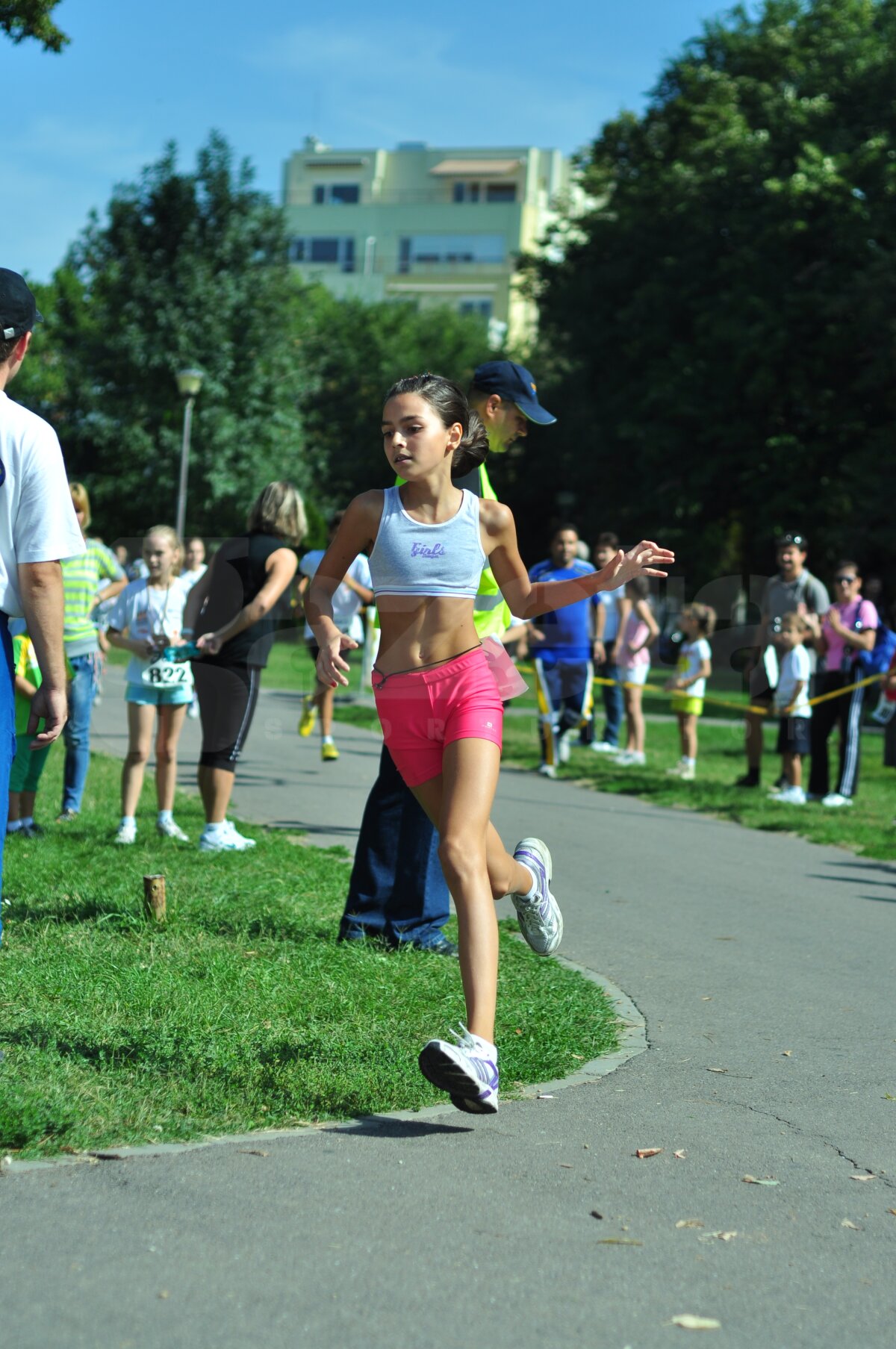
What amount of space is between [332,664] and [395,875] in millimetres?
1994

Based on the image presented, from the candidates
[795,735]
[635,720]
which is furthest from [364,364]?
[795,735]

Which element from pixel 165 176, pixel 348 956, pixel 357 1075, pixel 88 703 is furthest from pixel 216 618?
pixel 165 176

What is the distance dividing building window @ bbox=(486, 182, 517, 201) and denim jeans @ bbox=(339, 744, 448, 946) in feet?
299

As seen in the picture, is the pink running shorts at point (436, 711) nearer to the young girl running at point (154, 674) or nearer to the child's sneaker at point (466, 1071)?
the child's sneaker at point (466, 1071)

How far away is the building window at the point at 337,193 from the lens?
9606 cm

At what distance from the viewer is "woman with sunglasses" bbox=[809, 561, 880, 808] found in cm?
1377

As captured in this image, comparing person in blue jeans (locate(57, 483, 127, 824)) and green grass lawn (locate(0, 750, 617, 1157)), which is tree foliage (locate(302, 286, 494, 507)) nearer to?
person in blue jeans (locate(57, 483, 127, 824))

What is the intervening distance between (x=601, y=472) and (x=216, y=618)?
3029 centimetres

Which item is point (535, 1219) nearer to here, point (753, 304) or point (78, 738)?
point (78, 738)

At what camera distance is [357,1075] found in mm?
4551

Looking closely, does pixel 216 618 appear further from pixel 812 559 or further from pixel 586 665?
pixel 812 559

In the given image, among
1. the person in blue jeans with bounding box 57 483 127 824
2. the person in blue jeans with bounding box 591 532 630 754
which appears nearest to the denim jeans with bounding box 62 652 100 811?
the person in blue jeans with bounding box 57 483 127 824

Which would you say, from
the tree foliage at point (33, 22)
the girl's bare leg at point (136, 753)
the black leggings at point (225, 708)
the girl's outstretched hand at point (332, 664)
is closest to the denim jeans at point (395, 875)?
the girl's outstretched hand at point (332, 664)

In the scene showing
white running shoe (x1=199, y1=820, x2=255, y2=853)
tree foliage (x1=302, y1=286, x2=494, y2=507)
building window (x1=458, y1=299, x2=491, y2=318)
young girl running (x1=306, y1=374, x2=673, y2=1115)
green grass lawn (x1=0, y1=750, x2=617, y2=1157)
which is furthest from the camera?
building window (x1=458, y1=299, x2=491, y2=318)
